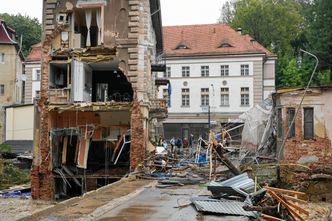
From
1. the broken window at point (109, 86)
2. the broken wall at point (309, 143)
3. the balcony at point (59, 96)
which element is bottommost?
the broken wall at point (309, 143)

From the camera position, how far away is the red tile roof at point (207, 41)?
55.0m

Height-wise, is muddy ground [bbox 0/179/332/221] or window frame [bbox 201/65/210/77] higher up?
window frame [bbox 201/65/210/77]

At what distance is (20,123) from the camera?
4516 cm

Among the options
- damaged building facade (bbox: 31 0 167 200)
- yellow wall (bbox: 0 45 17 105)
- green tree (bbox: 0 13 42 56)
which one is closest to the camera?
damaged building facade (bbox: 31 0 167 200)

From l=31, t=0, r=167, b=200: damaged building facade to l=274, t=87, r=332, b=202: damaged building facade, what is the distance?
25.3 feet

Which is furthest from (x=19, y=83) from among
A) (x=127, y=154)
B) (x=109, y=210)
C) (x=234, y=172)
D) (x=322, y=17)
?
(x=109, y=210)

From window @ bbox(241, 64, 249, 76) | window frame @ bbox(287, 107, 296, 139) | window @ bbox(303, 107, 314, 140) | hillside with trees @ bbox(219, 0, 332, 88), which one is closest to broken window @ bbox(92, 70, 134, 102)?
window frame @ bbox(287, 107, 296, 139)

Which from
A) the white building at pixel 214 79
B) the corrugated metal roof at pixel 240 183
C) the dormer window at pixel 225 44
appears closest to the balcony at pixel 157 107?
the corrugated metal roof at pixel 240 183

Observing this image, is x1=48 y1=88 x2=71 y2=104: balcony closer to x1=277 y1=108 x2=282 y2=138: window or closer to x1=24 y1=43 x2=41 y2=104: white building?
x1=277 y1=108 x2=282 y2=138: window

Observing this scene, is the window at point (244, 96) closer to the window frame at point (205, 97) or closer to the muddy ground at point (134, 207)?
the window frame at point (205, 97)

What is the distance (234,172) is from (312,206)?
3653mm

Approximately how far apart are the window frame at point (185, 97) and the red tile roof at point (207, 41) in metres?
4.08

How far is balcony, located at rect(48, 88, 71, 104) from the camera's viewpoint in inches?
1104

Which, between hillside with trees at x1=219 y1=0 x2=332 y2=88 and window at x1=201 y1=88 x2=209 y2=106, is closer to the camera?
window at x1=201 y1=88 x2=209 y2=106
